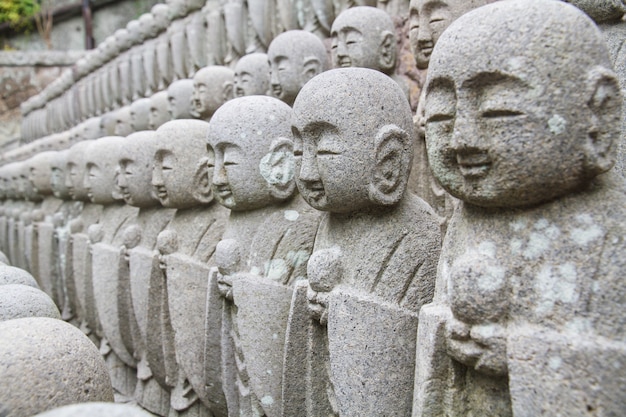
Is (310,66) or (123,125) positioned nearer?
(310,66)

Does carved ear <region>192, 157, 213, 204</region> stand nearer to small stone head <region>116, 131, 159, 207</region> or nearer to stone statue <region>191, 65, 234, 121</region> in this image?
small stone head <region>116, 131, 159, 207</region>

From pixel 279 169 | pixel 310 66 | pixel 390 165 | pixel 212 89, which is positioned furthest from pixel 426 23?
pixel 212 89

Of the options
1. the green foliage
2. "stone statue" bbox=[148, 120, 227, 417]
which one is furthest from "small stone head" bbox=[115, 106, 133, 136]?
the green foliage

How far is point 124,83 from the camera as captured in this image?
516 inches

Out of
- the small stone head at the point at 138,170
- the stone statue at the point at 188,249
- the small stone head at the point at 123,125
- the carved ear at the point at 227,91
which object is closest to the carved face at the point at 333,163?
the stone statue at the point at 188,249

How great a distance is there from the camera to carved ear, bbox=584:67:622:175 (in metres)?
1.96

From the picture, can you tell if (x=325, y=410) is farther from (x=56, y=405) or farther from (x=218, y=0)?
(x=218, y=0)

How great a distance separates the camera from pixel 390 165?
9.08 feet

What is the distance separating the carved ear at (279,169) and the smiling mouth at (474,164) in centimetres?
159

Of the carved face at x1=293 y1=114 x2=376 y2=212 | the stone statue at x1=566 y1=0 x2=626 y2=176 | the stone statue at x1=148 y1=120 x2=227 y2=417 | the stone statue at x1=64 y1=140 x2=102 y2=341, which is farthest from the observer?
the stone statue at x1=64 y1=140 x2=102 y2=341

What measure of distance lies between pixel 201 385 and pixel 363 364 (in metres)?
1.95

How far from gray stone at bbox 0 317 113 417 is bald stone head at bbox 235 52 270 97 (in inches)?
162

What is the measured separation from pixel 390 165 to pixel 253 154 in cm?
110

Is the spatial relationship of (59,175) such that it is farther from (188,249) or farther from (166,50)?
(166,50)
